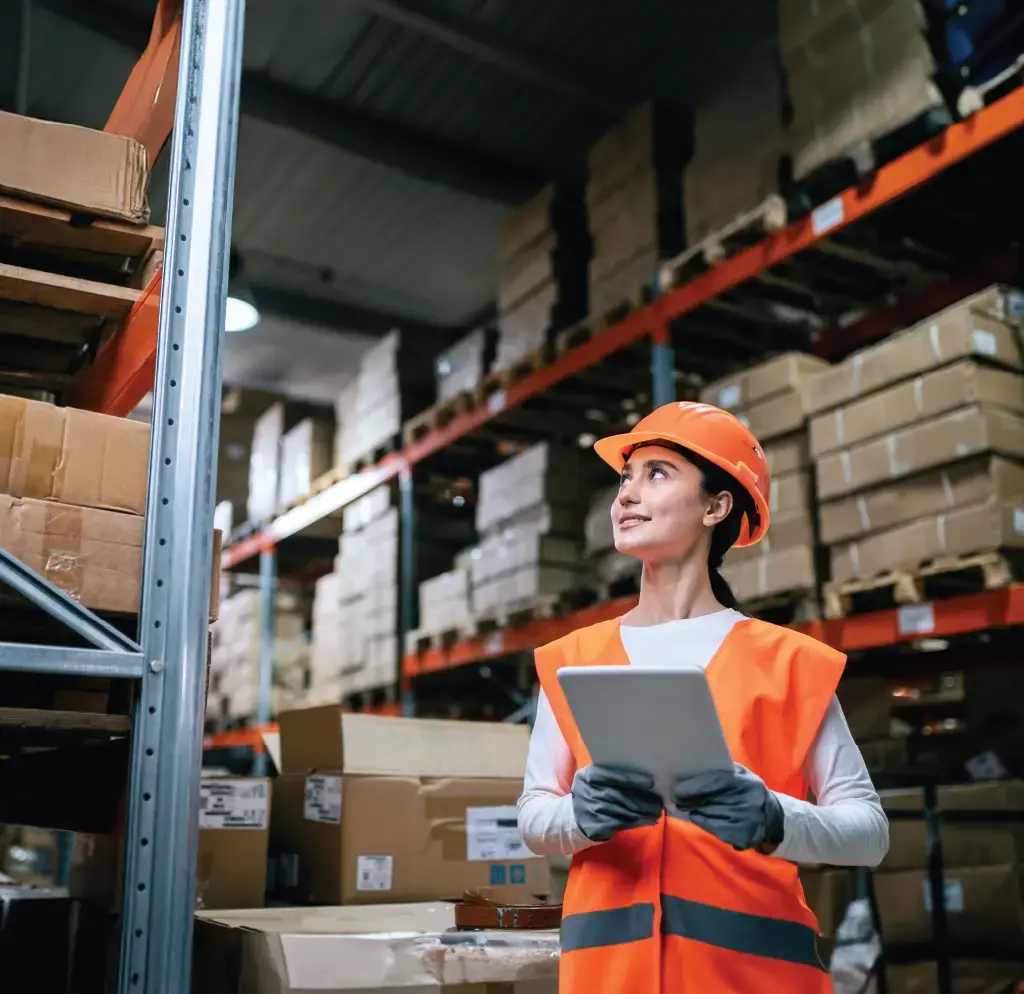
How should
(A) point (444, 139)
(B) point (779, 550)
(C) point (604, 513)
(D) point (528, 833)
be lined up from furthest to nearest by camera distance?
(A) point (444, 139), (C) point (604, 513), (B) point (779, 550), (D) point (528, 833)

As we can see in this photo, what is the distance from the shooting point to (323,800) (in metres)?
3.18

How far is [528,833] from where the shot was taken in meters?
1.91

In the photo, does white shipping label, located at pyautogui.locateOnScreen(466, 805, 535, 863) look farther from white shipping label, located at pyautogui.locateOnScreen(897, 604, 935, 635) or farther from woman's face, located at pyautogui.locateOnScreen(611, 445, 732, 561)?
white shipping label, located at pyautogui.locateOnScreen(897, 604, 935, 635)

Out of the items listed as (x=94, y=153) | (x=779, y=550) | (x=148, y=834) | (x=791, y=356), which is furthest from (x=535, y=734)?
(x=791, y=356)

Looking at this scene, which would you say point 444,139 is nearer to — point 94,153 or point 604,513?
point 604,513

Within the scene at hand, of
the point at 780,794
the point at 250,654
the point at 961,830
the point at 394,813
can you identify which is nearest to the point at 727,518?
the point at 780,794

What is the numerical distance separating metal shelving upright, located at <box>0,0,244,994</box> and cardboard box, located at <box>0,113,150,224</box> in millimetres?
332

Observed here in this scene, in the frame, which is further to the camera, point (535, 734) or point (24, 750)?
point (24, 750)

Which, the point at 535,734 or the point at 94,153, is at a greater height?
the point at 94,153

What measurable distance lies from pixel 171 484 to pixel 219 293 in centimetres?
45

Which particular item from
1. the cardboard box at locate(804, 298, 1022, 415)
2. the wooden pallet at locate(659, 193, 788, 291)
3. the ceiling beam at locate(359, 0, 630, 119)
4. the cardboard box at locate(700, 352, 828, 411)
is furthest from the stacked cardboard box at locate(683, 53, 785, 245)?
the ceiling beam at locate(359, 0, 630, 119)

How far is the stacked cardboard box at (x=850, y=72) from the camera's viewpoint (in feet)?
14.3

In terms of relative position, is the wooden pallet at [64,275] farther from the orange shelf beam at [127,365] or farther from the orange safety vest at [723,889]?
the orange safety vest at [723,889]

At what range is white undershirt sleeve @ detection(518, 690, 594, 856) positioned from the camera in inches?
72.1
